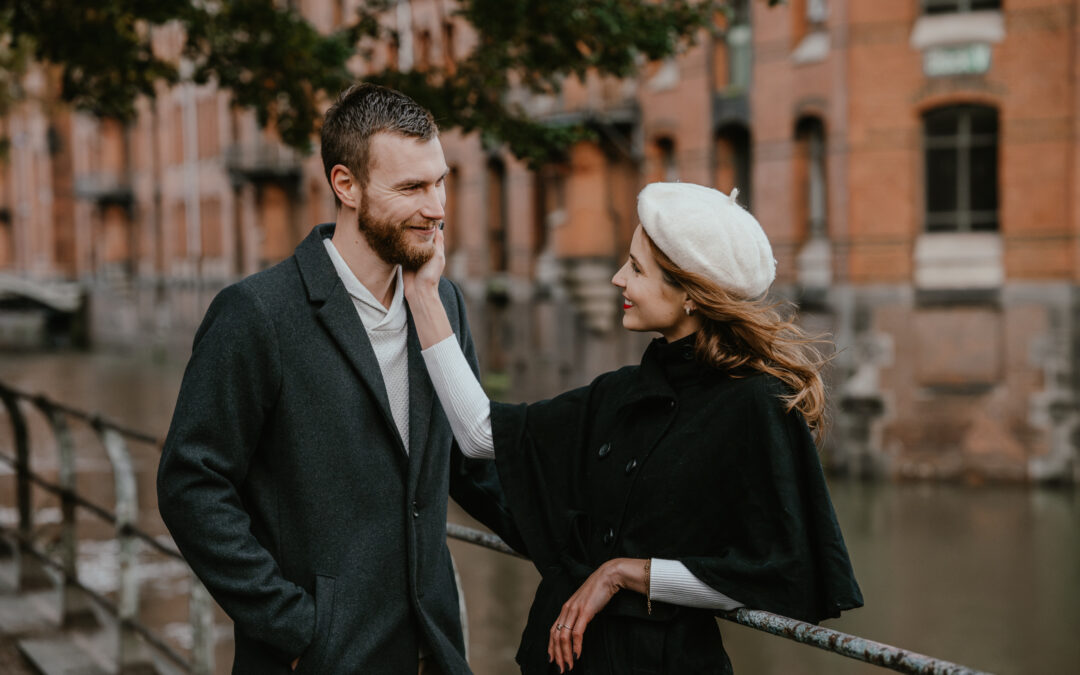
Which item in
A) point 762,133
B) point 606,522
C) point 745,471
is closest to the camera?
point 745,471

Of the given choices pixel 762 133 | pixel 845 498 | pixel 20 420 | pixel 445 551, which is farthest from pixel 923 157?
pixel 445 551

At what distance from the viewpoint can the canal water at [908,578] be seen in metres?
10.5

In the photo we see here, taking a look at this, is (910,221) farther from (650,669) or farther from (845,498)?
(650,669)

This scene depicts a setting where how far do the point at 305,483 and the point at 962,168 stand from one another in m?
16.4

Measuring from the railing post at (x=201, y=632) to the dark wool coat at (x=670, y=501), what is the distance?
2566 millimetres

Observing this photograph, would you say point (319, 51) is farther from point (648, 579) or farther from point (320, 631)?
point (648, 579)

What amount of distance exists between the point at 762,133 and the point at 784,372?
16729 millimetres

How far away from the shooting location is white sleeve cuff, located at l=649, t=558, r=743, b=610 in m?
2.18

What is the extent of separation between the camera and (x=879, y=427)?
17.2 m

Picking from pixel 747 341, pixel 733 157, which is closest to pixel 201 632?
pixel 747 341

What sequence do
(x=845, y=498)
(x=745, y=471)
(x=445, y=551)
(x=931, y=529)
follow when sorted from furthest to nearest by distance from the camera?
(x=845, y=498) → (x=931, y=529) → (x=445, y=551) → (x=745, y=471)

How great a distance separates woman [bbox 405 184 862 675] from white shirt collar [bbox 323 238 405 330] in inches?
4.0

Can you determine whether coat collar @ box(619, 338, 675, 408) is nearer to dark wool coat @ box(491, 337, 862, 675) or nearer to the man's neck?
dark wool coat @ box(491, 337, 862, 675)

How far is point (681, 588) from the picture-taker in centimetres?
218
